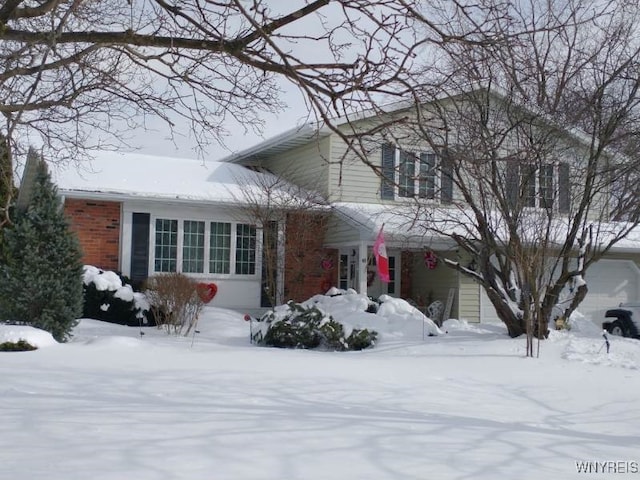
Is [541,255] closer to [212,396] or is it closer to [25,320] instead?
[212,396]

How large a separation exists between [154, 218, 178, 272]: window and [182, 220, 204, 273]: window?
0.74 feet

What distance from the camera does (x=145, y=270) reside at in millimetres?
16797

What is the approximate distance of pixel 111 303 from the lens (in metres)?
15.3

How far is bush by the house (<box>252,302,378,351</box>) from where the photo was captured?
12523mm

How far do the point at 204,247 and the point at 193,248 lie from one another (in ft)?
0.83

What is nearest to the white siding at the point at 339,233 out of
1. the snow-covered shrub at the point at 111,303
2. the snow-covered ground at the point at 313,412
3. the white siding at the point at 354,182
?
the white siding at the point at 354,182

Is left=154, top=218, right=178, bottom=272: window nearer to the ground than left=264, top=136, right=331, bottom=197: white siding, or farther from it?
nearer to the ground

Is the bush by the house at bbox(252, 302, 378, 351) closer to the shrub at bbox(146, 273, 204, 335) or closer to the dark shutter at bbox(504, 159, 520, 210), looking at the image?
the shrub at bbox(146, 273, 204, 335)

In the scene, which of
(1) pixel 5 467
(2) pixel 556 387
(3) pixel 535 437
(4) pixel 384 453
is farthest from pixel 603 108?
(1) pixel 5 467

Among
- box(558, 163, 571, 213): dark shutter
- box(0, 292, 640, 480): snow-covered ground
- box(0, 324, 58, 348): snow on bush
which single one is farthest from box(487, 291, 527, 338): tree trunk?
box(0, 324, 58, 348): snow on bush

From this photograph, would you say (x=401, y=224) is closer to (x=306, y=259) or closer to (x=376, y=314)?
(x=376, y=314)

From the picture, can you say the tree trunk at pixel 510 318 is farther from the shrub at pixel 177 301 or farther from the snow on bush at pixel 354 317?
the shrub at pixel 177 301

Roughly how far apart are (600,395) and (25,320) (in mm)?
8613

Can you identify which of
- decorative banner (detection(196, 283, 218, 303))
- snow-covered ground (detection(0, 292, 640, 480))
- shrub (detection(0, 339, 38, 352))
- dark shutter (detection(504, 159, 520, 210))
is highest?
dark shutter (detection(504, 159, 520, 210))
